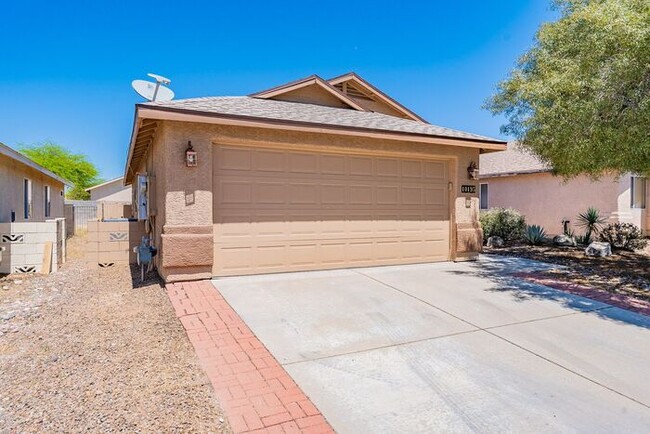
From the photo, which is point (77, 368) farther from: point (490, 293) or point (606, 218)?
point (606, 218)

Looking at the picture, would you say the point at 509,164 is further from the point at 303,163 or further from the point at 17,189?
the point at 17,189

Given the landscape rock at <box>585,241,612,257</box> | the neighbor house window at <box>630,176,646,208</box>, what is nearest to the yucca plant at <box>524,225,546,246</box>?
the landscape rock at <box>585,241,612,257</box>

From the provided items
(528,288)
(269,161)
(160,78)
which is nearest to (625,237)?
(528,288)

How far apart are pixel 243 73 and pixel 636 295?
19.2 meters

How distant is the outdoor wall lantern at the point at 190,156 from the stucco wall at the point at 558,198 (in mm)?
12465

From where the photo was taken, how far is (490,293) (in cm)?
634

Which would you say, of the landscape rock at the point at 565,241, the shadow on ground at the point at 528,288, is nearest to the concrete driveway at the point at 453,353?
the shadow on ground at the point at 528,288

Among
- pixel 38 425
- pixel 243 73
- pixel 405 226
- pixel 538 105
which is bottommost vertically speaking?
pixel 38 425

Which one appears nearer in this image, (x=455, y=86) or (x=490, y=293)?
(x=490, y=293)

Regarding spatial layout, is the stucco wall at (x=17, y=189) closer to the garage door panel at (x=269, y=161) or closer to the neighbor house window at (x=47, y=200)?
the neighbor house window at (x=47, y=200)

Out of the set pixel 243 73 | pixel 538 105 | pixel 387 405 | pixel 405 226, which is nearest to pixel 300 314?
pixel 387 405

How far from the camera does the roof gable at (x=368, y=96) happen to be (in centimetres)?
1173

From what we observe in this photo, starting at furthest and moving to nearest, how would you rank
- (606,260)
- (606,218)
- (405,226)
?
(606,218), (606,260), (405,226)

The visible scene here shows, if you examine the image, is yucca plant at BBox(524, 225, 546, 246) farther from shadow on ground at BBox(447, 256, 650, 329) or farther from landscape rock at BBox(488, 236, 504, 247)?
shadow on ground at BBox(447, 256, 650, 329)
